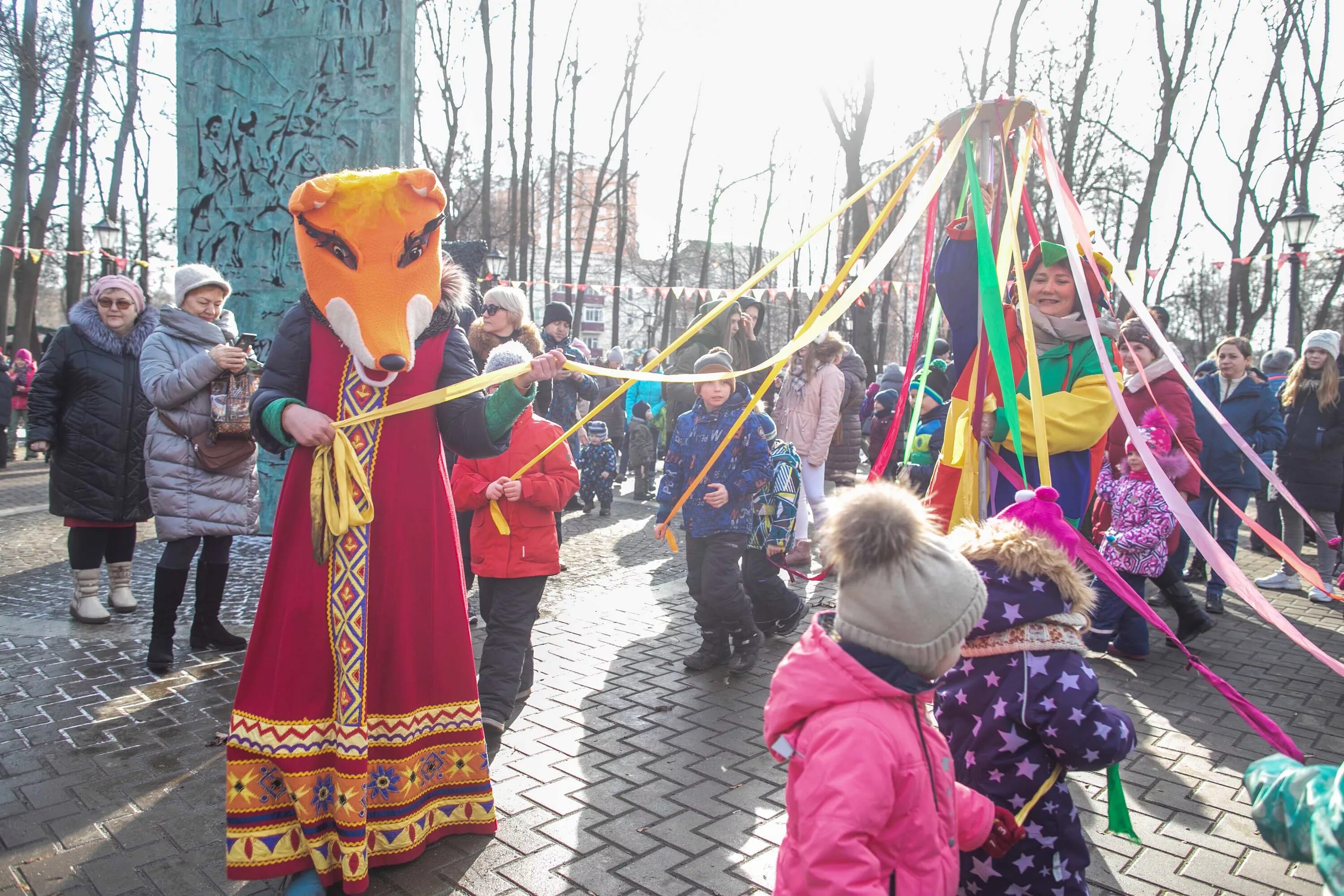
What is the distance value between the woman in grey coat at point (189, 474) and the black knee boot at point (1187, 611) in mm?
5395

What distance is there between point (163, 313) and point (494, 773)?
3023 mm

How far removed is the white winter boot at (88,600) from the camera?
18.9 ft

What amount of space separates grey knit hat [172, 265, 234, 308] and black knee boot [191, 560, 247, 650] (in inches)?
54.9

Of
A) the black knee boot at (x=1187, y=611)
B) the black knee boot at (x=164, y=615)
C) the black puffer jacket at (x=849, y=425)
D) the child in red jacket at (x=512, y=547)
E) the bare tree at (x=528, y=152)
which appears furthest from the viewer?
the bare tree at (x=528, y=152)

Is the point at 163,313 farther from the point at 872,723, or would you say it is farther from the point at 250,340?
the point at 872,723

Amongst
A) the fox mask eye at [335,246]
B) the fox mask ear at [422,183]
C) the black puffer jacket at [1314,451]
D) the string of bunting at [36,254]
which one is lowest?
the black puffer jacket at [1314,451]

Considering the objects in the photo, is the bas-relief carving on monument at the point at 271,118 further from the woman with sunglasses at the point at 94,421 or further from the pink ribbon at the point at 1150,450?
the pink ribbon at the point at 1150,450

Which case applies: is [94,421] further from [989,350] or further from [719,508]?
[989,350]

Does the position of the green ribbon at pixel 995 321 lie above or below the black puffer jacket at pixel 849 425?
above

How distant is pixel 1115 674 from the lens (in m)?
5.50

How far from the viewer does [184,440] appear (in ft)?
16.9

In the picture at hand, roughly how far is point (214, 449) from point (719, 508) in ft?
8.67

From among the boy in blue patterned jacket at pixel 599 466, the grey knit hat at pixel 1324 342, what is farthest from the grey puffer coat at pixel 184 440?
the grey knit hat at pixel 1324 342

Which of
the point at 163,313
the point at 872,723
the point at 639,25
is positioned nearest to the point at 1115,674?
the point at 872,723
